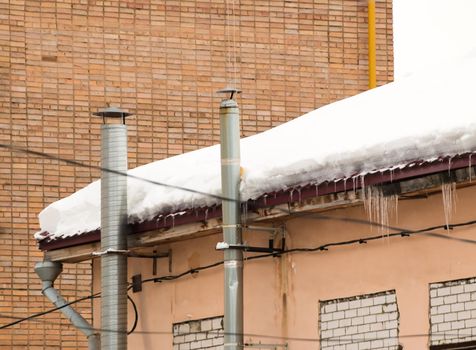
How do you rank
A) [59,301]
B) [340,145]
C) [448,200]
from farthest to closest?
[59,301] < [340,145] < [448,200]

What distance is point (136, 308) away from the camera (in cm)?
1805

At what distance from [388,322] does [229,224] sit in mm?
1587

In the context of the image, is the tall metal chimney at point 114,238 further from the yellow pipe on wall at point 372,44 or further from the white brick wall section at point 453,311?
the yellow pipe on wall at point 372,44

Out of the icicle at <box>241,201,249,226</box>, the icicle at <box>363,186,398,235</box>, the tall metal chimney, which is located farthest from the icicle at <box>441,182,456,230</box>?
the tall metal chimney

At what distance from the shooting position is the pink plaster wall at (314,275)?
14680 millimetres

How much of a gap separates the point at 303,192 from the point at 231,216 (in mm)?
763

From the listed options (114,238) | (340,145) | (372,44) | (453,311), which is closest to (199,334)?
(114,238)

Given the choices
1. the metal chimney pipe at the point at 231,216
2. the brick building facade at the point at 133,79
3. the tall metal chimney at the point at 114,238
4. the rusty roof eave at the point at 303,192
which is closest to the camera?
the rusty roof eave at the point at 303,192

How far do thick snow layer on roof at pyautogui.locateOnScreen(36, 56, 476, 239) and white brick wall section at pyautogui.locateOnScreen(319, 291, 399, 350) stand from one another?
106 centimetres

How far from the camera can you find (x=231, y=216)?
15.7 m

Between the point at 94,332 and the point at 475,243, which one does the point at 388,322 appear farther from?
the point at 94,332

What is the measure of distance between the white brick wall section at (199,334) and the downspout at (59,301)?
3.34ft

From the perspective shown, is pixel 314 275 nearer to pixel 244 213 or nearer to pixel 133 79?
pixel 244 213

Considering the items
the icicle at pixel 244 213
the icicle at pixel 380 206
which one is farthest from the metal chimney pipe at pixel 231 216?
the icicle at pixel 380 206
